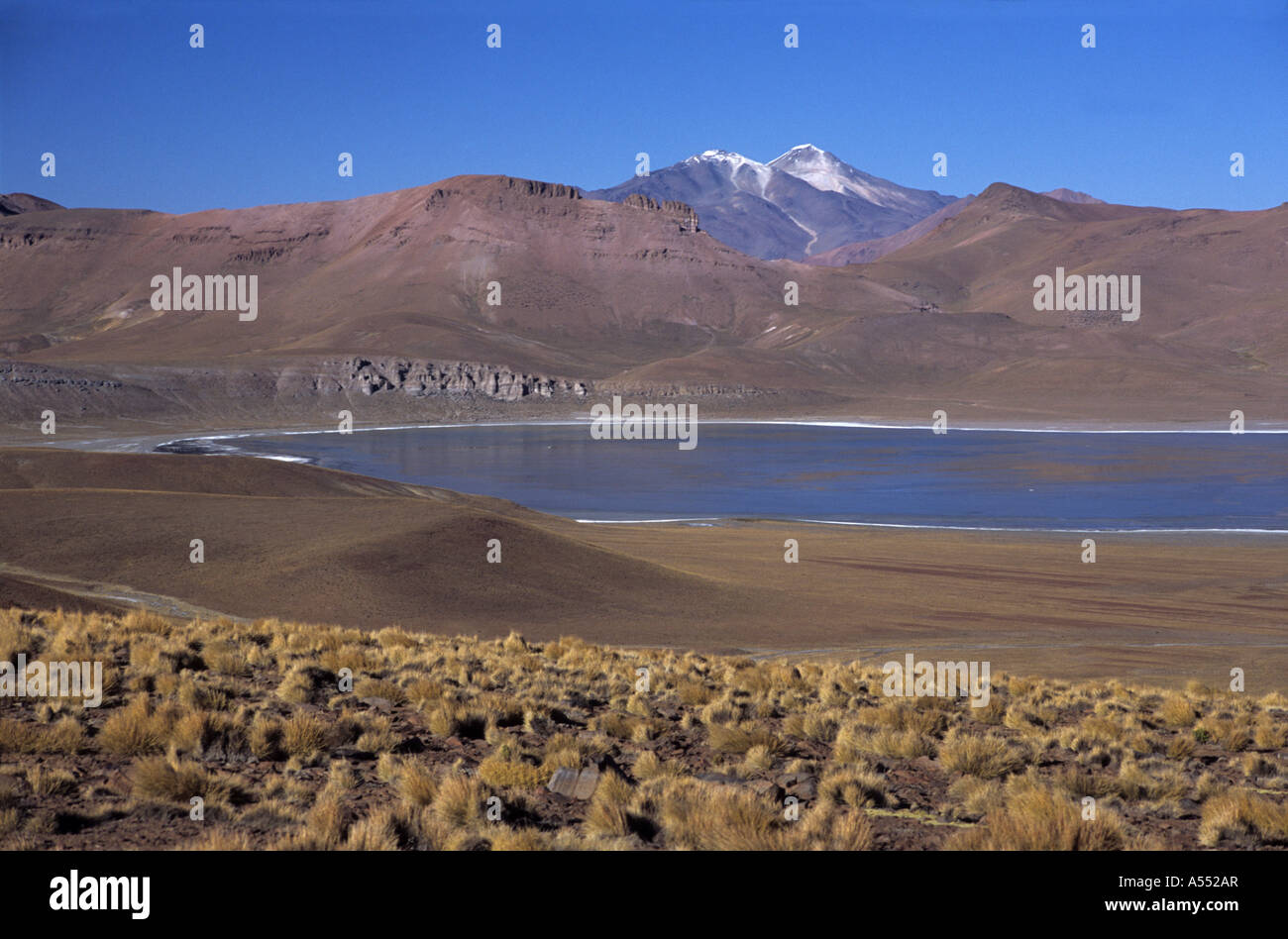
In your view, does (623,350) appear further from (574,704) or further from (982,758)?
(982,758)

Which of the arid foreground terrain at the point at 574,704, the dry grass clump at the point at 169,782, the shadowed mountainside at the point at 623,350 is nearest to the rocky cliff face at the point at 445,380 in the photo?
the shadowed mountainside at the point at 623,350

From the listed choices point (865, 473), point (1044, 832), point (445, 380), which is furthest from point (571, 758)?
point (445, 380)

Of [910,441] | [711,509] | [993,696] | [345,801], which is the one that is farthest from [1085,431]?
[345,801]

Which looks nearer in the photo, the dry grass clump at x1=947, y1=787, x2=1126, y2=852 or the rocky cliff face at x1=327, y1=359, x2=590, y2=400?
the dry grass clump at x1=947, y1=787, x2=1126, y2=852

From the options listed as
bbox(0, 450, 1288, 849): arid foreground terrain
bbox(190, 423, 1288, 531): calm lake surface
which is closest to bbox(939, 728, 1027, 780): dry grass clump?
bbox(0, 450, 1288, 849): arid foreground terrain

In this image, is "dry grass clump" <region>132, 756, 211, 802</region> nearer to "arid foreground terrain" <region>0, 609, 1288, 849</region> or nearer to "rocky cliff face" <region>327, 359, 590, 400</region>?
"arid foreground terrain" <region>0, 609, 1288, 849</region>
